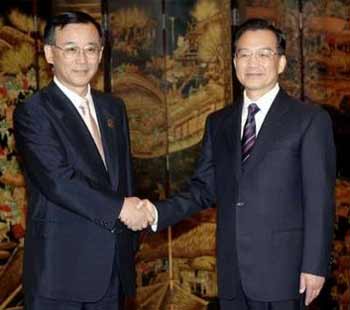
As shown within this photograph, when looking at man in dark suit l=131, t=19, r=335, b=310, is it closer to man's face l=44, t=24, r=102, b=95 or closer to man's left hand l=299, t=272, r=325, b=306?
man's left hand l=299, t=272, r=325, b=306

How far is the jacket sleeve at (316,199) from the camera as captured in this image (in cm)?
256

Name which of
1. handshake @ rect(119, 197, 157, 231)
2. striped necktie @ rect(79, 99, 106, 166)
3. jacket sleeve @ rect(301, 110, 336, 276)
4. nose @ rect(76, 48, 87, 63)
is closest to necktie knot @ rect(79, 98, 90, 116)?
→ striped necktie @ rect(79, 99, 106, 166)

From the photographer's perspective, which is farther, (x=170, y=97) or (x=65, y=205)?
(x=170, y=97)

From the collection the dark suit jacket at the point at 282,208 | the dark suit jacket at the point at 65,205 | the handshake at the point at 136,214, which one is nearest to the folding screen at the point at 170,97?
the handshake at the point at 136,214

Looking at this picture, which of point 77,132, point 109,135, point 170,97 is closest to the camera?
point 77,132

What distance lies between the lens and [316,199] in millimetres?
2564

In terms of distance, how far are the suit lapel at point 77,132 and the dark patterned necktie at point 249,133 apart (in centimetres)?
51

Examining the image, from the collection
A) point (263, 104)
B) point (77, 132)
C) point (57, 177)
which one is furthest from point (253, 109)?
point (57, 177)

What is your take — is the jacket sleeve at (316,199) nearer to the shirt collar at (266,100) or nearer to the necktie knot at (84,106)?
the shirt collar at (266,100)

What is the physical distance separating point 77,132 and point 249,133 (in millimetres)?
618

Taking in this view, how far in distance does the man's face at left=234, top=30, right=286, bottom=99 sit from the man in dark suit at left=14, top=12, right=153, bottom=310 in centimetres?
54

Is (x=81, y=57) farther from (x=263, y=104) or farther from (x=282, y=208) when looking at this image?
(x=282, y=208)

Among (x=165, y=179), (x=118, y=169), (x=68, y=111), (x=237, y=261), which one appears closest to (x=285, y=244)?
(x=237, y=261)

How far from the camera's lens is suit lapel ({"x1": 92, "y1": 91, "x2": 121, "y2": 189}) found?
2758 mm
